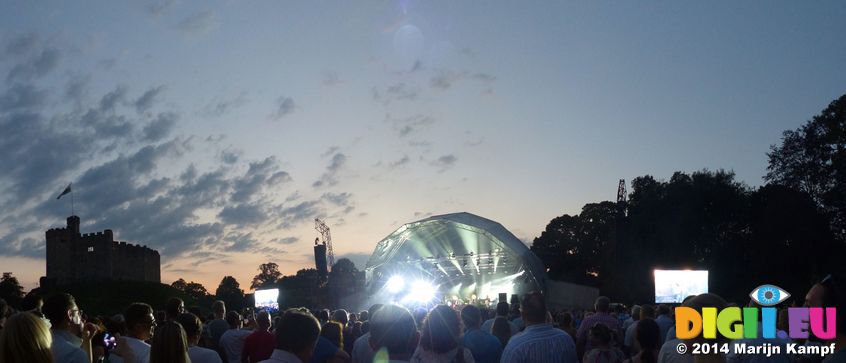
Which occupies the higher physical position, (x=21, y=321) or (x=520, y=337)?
(x=21, y=321)

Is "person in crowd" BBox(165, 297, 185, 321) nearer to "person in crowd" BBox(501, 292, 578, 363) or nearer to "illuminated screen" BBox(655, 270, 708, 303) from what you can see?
"person in crowd" BBox(501, 292, 578, 363)

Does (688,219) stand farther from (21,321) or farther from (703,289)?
(21,321)

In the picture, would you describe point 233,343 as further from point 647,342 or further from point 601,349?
point 647,342

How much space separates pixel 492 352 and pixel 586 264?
220ft

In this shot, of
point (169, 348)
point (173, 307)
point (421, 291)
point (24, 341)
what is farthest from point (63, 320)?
point (421, 291)

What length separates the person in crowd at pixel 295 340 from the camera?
418 centimetres

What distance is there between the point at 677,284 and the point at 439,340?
16957 mm

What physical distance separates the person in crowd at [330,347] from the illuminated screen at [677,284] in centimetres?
1469

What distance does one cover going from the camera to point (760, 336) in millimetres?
5820

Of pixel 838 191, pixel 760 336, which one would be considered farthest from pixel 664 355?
pixel 838 191

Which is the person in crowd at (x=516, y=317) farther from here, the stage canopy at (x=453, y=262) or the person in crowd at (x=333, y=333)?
the stage canopy at (x=453, y=262)

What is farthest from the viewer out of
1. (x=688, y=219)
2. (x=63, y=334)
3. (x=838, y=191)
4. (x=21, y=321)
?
(x=688, y=219)

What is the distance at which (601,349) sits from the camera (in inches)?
271

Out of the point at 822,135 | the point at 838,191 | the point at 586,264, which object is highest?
the point at 822,135
